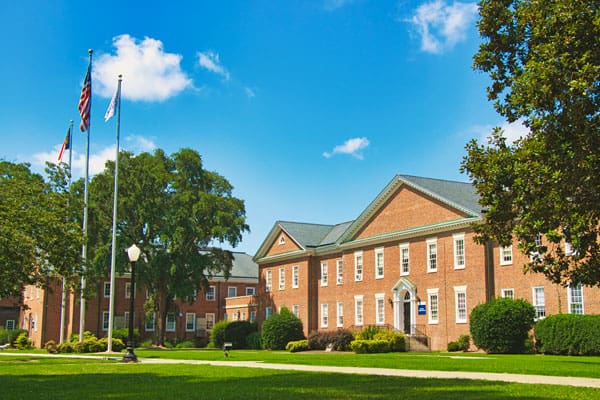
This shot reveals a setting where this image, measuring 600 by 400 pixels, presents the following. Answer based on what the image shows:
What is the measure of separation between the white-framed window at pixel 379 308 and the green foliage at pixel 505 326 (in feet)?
35.7

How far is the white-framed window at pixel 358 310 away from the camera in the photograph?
157ft

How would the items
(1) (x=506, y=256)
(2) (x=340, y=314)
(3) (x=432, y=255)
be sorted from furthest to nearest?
(2) (x=340, y=314), (3) (x=432, y=255), (1) (x=506, y=256)

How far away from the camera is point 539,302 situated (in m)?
35.5

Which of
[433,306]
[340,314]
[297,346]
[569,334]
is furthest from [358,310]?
[569,334]

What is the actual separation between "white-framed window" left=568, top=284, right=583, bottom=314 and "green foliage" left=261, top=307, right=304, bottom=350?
21.1 meters

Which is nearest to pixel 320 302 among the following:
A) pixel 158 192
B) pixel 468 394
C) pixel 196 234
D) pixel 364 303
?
pixel 364 303

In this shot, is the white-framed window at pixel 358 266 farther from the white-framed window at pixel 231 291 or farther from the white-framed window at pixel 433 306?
the white-framed window at pixel 231 291

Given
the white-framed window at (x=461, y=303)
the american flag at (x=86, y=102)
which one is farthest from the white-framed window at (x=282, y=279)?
the american flag at (x=86, y=102)

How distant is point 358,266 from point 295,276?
8846 mm

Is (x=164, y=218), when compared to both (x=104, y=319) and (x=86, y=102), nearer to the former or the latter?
(x=86, y=102)

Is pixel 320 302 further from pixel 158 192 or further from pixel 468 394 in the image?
pixel 468 394

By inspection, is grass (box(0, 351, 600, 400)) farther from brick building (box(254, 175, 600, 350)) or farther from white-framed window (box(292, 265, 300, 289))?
white-framed window (box(292, 265, 300, 289))

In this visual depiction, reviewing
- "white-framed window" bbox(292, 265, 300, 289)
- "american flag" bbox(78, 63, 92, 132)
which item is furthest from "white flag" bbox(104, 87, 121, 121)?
"white-framed window" bbox(292, 265, 300, 289)

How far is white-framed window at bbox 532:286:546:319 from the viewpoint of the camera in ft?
116
